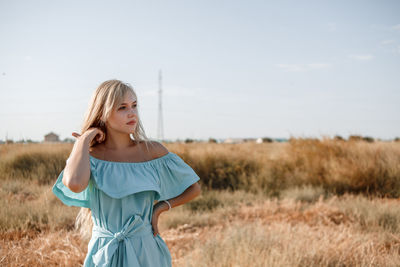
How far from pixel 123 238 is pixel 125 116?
29.7 inches

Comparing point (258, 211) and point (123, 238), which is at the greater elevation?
point (123, 238)

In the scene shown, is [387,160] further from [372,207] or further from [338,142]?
[372,207]

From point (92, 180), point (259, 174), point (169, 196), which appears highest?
point (92, 180)

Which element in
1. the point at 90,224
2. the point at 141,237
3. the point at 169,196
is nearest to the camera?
the point at 141,237

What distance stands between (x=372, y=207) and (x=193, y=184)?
18.1 feet

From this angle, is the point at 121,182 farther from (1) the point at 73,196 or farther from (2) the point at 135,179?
(1) the point at 73,196

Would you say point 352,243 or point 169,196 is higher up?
point 169,196

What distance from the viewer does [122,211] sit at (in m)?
2.08

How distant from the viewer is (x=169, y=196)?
230 cm

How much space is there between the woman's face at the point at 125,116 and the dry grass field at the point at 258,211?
209 centimetres

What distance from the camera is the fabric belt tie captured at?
198cm

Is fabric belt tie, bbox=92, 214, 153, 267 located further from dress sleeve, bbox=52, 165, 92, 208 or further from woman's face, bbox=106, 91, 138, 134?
woman's face, bbox=106, 91, 138, 134

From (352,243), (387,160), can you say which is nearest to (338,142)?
(387,160)

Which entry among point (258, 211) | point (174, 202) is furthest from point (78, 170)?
point (258, 211)
